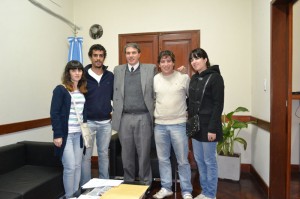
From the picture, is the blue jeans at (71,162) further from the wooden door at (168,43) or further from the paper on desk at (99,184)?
the wooden door at (168,43)

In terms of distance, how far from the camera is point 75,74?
7.27 ft

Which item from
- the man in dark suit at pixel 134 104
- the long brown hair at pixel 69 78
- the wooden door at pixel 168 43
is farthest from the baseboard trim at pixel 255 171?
the long brown hair at pixel 69 78

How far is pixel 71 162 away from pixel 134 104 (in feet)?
2.58

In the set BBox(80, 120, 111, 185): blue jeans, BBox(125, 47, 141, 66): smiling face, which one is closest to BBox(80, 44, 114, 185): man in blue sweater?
BBox(80, 120, 111, 185): blue jeans

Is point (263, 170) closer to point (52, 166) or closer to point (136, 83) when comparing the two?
point (136, 83)

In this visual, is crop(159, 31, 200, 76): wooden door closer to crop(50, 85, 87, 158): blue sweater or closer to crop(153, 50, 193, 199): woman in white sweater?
crop(153, 50, 193, 199): woman in white sweater

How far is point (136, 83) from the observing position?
2438 mm

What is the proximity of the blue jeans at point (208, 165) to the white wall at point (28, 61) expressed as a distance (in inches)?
78.3

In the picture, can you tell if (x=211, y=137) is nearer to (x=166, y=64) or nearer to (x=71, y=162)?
(x=166, y=64)

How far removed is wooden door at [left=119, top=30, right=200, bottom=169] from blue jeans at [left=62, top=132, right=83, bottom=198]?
190cm

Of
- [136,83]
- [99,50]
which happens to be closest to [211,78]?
[136,83]

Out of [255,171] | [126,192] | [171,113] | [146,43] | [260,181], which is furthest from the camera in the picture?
[146,43]

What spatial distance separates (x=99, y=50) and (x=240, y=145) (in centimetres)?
245

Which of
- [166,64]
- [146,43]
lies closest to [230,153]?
[166,64]
